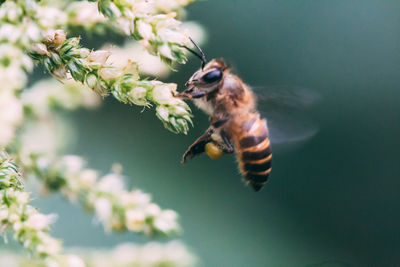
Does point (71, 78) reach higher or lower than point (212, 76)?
lower

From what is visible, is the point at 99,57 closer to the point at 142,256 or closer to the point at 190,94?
the point at 190,94

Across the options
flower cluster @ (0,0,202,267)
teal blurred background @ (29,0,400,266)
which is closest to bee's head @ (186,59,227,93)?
flower cluster @ (0,0,202,267)

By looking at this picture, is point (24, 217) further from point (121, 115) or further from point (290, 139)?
point (121, 115)

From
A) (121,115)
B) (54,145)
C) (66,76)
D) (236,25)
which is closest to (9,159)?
(66,76)

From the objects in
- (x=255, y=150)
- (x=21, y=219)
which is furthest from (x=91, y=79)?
(x=255, y=150)

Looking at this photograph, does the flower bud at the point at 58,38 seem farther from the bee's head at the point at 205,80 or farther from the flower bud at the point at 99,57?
the bee's head at the point at 205,80

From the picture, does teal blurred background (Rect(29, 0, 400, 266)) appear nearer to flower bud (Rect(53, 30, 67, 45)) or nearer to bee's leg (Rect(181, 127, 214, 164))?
bee's leg (Rect(181, 127, 214, 164))

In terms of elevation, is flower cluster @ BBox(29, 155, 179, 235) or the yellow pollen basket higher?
the yellow pollen basket
